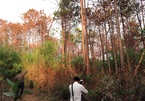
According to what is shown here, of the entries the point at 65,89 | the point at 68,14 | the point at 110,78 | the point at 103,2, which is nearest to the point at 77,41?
the point at 68,14

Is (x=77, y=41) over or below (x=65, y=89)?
over

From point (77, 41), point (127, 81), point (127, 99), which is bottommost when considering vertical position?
point (127, 99)

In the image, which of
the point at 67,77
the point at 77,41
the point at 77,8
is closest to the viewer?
the point at 67,77

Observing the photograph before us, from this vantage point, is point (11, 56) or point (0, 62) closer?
point (0, 62)

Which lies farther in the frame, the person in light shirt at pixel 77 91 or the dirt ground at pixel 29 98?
the dirt ground at pixel 29 98

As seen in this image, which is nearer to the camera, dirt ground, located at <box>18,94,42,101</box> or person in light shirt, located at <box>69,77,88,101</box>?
person in light shirt, located at <box>69,77,88,101</box>

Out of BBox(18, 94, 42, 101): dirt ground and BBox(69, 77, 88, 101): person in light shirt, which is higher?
BBox(69, 77, 88, 101): person in light shirt

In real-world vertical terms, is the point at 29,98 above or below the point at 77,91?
below

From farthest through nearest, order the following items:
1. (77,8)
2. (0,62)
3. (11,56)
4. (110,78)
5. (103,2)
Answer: (77,8) → (103,2) → (11,56) → (0,62) → (110,78)

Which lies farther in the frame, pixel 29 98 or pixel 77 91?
pixel 29 98

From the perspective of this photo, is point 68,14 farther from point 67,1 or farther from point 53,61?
point 53,61

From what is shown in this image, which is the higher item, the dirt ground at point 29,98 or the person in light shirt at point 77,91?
the person in light shirt at point 77,91

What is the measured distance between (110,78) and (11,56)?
26.4 feet

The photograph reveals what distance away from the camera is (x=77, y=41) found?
35.6 m
